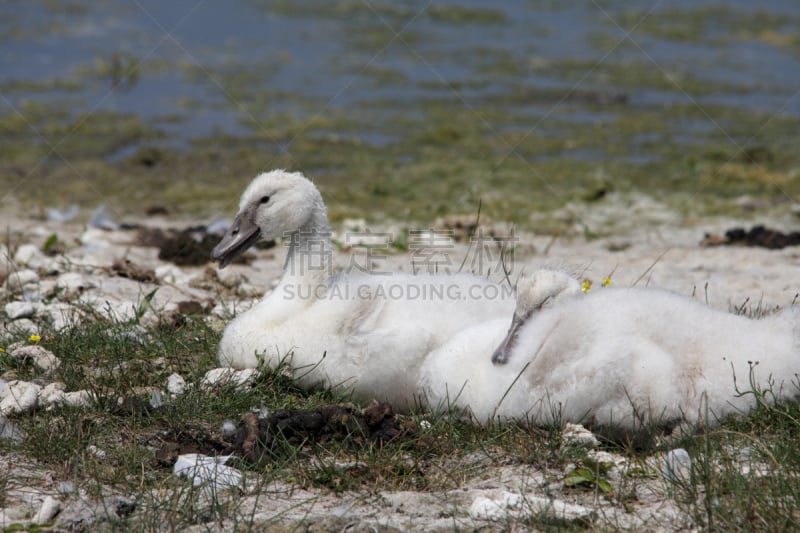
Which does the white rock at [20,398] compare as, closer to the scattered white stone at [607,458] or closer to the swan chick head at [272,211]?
the swan chick head at [272,211]

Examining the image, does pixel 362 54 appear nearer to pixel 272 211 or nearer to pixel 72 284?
pixel 72 284

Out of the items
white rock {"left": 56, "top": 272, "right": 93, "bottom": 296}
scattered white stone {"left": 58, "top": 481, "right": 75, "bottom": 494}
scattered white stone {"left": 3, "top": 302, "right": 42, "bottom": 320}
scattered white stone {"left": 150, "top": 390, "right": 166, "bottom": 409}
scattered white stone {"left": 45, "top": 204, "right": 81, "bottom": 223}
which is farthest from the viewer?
scattered white stone {"left": 45, "top": 204, "right": 81, "bottom": 223}

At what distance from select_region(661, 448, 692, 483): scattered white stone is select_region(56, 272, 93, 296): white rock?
4039 millimetres

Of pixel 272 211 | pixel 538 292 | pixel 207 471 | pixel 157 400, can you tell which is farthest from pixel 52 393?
pixel 538 292

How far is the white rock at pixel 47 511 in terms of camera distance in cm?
344

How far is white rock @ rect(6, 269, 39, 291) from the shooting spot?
6.30m

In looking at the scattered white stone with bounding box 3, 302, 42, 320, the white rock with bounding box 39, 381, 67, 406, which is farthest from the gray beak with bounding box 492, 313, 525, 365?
the scattered white stone with bounding box 3, 302, 42, 320

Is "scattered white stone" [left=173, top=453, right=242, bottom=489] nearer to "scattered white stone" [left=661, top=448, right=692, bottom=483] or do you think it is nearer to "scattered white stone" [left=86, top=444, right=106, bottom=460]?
"scattered white stone" [left=86, top=444, right=106, bottom=460]

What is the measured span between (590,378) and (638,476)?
17.9 inches

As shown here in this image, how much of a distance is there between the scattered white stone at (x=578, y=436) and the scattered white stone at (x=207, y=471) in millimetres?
1362

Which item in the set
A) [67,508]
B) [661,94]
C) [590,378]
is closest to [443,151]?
[661,94]

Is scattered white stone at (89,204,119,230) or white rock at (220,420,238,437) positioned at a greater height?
scattered white stone at (89,204,119,230)

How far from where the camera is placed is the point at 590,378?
158 inches

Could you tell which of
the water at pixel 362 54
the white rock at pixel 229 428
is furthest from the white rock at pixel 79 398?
the water at pixel 362 54
